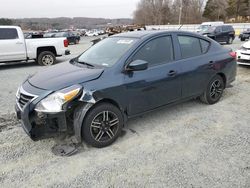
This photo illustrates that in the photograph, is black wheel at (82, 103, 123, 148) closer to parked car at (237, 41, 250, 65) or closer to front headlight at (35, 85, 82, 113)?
front headlight at (35, 85, 82, 113)

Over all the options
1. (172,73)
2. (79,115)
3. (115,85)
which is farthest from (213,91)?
(79,115)

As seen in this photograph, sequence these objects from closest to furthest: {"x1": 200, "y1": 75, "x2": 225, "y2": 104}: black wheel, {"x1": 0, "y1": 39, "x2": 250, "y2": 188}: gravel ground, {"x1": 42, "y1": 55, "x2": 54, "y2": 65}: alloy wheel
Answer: {"x1": 0, "y1": 39, "x2": 250, "y2": 188}: gravel ground
{"x1": 200, "y1": 75, "x2": 225, "y2": 104}: black wheel
{"x1": 42, "y1": 55, "x2": 54, "y2": 65}: alloy wheel

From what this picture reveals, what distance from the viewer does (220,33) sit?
19.0 m

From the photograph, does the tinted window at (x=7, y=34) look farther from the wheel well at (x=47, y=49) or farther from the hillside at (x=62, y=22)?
the hillside at (x=62, y=22)

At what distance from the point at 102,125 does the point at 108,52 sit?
4.26 ft

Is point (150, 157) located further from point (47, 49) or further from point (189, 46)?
point (47, 49)

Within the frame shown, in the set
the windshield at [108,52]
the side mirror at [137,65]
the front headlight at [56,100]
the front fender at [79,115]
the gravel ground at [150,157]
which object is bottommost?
the gravel ground at [150,157]

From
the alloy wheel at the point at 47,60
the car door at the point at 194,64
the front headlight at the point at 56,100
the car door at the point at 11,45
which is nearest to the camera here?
the front headlight at the point at 56,100

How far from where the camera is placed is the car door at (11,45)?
9438 mm

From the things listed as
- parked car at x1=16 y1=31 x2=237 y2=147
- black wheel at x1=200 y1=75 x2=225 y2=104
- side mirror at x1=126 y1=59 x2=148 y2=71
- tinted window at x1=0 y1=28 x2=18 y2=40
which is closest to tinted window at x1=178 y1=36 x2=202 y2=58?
parked car at x1=16 y1=31 x2=237 y2=147

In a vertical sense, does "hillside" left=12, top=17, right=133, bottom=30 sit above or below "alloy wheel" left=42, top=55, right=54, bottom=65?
above

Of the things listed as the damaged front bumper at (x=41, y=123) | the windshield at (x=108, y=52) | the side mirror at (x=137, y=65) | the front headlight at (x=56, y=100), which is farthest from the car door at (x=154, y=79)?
the damaged front bumper at (x=41, y=123)

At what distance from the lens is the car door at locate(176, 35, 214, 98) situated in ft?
13.8

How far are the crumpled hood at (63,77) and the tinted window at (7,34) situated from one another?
6911mm
